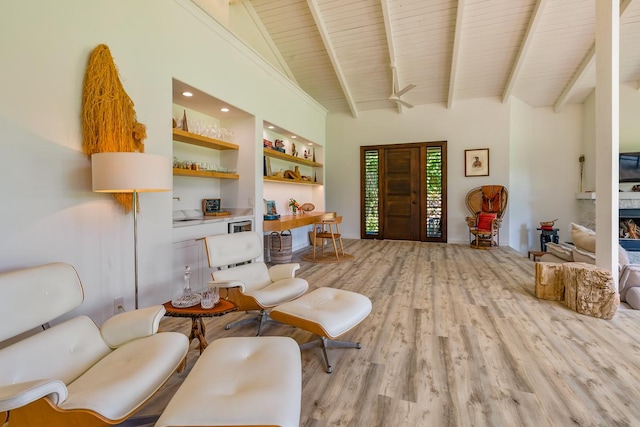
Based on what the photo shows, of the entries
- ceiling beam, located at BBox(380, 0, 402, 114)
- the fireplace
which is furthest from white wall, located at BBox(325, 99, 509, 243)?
the fireplace

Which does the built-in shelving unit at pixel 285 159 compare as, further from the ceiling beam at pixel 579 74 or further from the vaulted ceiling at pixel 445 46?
the ceiling beam at pixel 579 74

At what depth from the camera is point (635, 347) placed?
2.33 meters

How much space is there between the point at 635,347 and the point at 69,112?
15.1 ft

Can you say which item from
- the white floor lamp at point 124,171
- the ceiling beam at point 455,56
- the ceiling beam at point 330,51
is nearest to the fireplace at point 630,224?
the ceiling beam at point 455,56

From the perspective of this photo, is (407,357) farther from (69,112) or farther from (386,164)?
(386,164)

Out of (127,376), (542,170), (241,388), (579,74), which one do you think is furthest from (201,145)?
(542,170)

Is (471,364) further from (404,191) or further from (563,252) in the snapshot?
(404,191)

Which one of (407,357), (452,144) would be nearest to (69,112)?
(407,357)

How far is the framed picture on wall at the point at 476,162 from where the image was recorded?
704 cm

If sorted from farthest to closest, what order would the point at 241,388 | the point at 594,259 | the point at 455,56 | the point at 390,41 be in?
the point at 455,56
the point at 390,41
the point at 594,259
the point at 241,388

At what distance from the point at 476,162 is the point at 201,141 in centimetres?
600

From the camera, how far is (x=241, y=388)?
4.25ft

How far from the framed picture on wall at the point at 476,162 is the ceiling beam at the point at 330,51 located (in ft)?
9.50

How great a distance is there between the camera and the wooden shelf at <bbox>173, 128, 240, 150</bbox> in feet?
11.5
